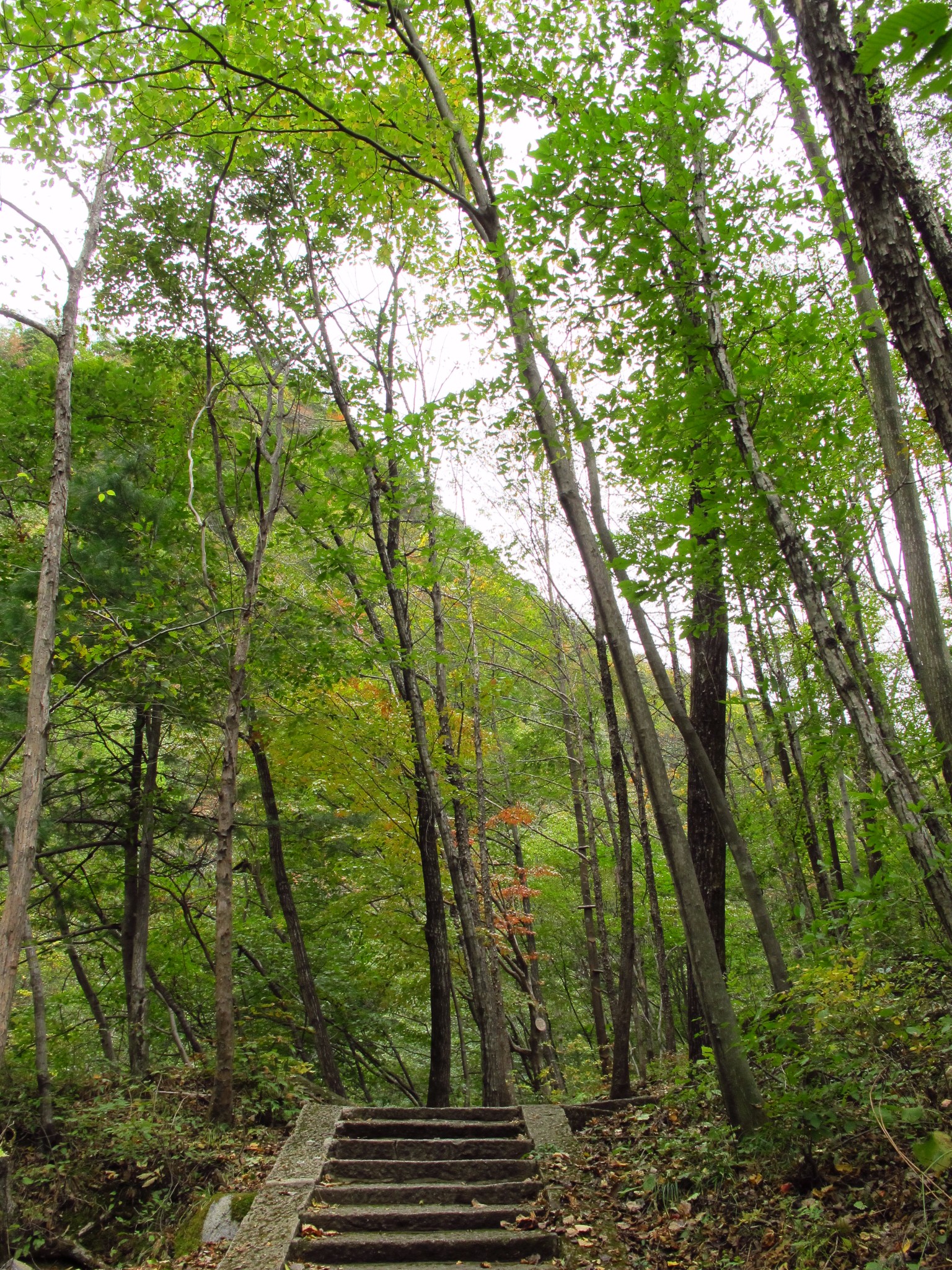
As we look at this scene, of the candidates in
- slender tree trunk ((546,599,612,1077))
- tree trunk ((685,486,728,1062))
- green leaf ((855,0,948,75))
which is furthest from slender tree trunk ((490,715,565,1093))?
green leaf ((855,0,948,75))

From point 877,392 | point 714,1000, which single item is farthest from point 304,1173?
point 877,392

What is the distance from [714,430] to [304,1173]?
570cm

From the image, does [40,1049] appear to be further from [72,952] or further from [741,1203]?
[741,1203]

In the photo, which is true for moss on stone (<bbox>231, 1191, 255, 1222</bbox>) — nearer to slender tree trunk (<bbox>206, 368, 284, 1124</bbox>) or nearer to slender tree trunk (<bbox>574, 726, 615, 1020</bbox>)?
slender tree trunk (<bbox>206, 368, 284, 1124</bbox>)

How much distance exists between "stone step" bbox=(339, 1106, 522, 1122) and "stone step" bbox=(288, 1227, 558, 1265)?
202cm

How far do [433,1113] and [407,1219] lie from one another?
199 cm

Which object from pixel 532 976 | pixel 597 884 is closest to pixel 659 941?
pixel 597 884

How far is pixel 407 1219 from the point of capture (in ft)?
14.8

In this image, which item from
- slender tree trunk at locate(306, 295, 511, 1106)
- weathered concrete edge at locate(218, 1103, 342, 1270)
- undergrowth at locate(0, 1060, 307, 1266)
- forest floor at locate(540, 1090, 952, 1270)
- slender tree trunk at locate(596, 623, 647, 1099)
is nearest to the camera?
forest floor at locate(540, 1090, 952, 1270)

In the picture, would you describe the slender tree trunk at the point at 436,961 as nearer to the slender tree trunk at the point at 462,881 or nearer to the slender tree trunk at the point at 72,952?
the slender tree trunk at the point at 462,881

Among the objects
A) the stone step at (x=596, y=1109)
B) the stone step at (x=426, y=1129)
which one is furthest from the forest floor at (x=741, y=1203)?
the stone step at (x=596, y=1109)

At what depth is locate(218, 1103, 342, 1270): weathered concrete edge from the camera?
3945 mm

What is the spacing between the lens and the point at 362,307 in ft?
34.3

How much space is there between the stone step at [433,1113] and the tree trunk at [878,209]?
6360 mm
